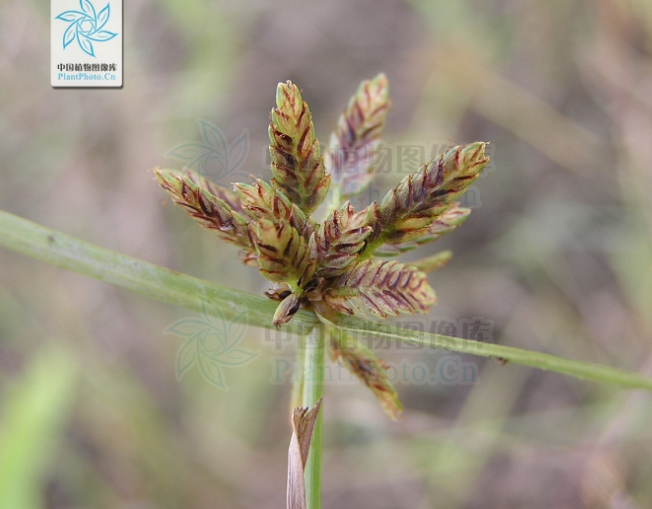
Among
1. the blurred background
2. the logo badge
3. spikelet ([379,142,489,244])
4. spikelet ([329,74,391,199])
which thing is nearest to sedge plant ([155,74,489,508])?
spikelet ([379,142,489,244])

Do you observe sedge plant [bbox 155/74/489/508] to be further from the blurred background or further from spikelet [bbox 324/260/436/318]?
the blurred background

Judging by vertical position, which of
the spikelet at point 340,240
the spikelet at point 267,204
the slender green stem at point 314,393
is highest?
the spikelet at point 267,204

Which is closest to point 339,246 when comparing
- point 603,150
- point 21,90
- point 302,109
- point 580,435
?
point 302,109

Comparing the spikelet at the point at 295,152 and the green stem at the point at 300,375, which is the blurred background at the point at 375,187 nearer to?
the green stem at the point at 300,375

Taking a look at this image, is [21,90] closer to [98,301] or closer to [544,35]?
[98,301]

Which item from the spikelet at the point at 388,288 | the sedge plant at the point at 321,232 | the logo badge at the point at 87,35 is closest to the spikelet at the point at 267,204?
the sedge plant at the point at 321,232

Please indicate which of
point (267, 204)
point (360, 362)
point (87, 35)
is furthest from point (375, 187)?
point (267, 204)
